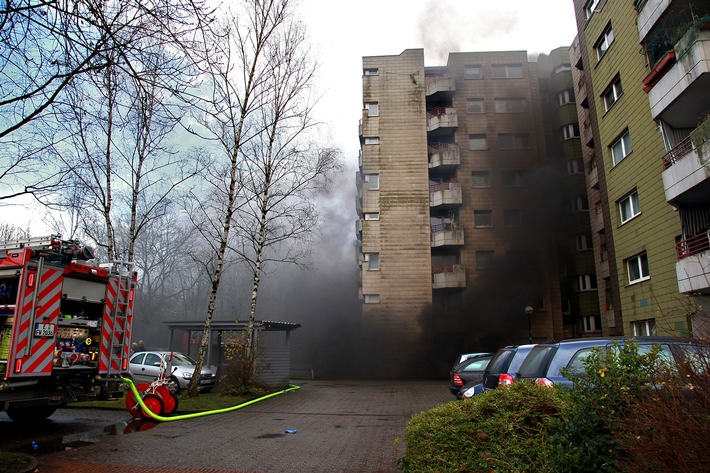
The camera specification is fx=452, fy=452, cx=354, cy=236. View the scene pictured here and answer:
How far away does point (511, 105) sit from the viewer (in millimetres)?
31719

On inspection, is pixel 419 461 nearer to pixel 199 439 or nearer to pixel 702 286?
pixel 199 439

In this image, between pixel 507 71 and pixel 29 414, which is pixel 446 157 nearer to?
pixel 507 71

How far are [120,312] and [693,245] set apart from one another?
1454 cm

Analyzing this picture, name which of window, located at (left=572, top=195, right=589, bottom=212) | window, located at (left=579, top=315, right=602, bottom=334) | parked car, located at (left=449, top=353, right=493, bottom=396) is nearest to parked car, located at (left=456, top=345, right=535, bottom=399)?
parked car, located at (left=449, top=353, right=493, bottom=396)

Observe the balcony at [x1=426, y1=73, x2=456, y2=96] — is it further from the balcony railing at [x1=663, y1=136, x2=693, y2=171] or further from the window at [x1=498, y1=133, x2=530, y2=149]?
the balcony railing at [x1=663, y1=136, x2=693, y2=171]

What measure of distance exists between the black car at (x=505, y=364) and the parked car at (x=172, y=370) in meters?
11.3

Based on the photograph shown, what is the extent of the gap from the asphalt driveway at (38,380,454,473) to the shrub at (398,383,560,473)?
6.39 feet

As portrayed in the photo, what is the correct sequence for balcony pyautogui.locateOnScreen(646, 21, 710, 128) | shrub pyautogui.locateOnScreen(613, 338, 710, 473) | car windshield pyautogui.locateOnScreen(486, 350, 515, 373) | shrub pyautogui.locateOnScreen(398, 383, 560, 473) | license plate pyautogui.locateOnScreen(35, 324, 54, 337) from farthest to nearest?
balcony pyautogui.locateOnScreen(646, 21, 710, 128) < car windshield pyautogui.locateOnScreen(486, 350, 515, 373) < license plate pyautogui.locateOnScreen(35, 324, 54, 337) < shrub pyautogui.locateOnScreen(398, 383, 560, 473) < shrub pyautogui.locateOnScreen(613, 338, 710, 473)

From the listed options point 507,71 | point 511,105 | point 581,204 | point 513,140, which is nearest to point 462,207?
point 513,140

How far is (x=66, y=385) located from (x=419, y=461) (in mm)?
6905

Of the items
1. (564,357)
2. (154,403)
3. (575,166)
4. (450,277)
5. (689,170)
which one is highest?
(575,166)

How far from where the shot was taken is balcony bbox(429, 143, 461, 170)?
1214 inches

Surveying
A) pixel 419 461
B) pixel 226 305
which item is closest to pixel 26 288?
pixel 419 461

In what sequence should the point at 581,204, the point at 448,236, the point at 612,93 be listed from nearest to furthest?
the point at 612,93 → the point at 581,204 → the point at 448,236
